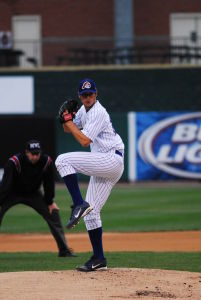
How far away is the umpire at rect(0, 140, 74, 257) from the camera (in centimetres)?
1084

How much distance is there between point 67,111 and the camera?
865 cm

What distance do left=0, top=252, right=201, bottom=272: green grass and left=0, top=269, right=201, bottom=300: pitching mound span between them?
119 cm

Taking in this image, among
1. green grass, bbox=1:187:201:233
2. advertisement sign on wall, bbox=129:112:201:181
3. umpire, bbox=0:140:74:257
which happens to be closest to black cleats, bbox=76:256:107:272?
umpire, bbox=0:140:74:257

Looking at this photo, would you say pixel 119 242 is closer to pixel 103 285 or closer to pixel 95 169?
pixel 95 169

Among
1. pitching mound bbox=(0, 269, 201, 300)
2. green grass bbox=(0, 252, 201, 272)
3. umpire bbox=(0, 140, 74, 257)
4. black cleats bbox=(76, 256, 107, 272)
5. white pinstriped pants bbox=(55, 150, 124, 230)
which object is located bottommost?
green grass bbox=(0, 252, 201, 272)

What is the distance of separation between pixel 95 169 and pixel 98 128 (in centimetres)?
44

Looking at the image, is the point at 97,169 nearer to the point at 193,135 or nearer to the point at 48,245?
the point at 48,245

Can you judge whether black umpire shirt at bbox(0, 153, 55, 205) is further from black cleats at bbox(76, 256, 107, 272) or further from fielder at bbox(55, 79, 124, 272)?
black cleats at bbox(76, 256, 107, 272)

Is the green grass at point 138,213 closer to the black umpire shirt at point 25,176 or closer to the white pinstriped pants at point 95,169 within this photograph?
the black umpire shirt at point 25,176

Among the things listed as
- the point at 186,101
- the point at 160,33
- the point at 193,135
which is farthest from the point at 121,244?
the point at 160,33

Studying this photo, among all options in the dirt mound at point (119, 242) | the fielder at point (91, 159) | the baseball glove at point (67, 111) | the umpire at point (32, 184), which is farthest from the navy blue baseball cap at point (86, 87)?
the dirt mound at point (119, 242)

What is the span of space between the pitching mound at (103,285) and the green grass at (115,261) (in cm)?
119

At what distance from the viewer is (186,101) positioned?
28172 mm

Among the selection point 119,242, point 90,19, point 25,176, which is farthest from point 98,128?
point 90,19
